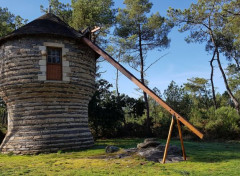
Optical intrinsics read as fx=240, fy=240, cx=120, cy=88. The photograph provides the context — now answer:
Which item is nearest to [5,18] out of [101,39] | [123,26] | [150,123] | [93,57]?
[101,39]

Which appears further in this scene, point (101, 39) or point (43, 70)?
point (101, 39)

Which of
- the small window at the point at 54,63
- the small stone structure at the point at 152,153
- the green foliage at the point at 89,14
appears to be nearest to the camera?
the small stone structure at the point at 152,153

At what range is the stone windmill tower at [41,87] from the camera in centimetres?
1123

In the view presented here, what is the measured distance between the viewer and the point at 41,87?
11336 mm

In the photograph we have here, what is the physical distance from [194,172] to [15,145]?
27.4ft

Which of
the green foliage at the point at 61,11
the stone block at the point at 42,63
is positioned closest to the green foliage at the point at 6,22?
the green foliage at the point at 61,11

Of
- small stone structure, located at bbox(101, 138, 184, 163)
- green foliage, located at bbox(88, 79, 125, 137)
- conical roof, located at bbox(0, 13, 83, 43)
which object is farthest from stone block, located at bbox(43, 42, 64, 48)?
green foliage, located at bbox(88, 79, 125, 137)

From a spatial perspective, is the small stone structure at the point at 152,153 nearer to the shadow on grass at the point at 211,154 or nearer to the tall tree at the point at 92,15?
the shadow on grass at the point at 211,154

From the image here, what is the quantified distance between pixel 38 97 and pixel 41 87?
53 centimetres

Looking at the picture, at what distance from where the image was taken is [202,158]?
28.5 feet

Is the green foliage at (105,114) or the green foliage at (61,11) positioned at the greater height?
the green foliage at (61,11)

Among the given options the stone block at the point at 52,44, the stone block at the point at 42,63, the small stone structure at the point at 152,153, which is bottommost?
the small stone structure at the point at 152,153

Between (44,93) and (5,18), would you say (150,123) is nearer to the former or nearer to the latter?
(44,93)

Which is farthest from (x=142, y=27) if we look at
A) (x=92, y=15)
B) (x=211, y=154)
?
(x=211, y=154)
